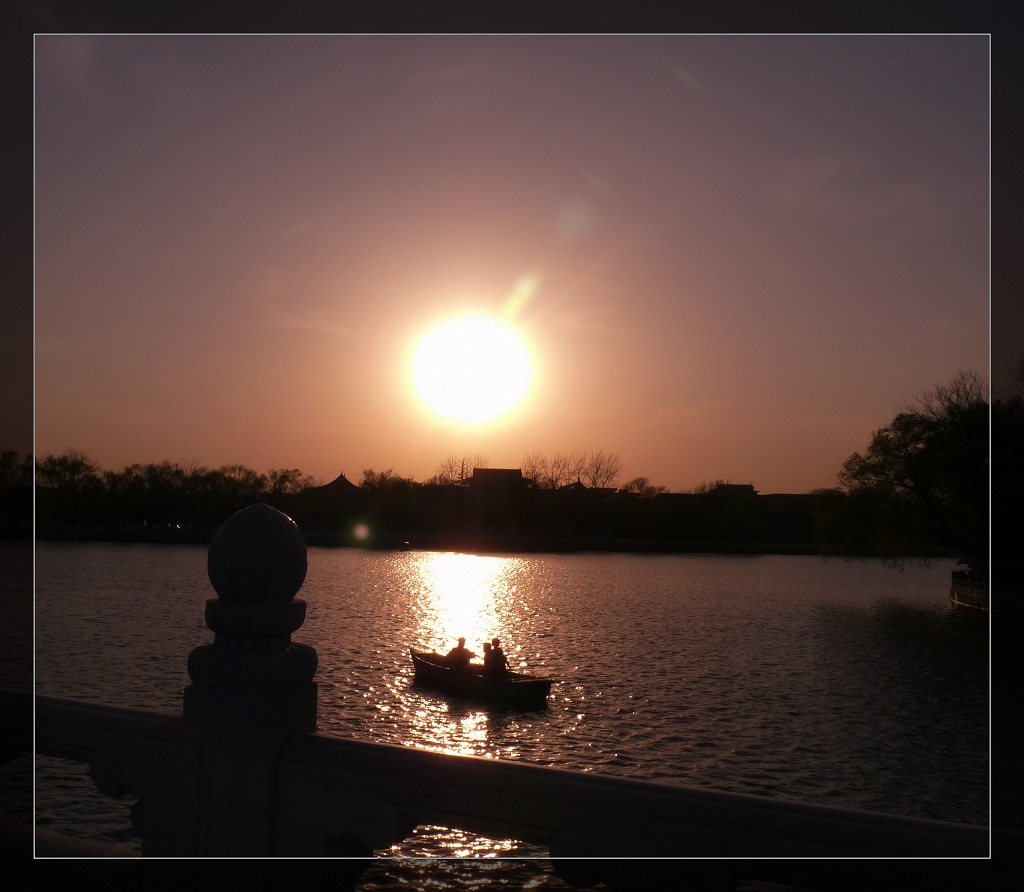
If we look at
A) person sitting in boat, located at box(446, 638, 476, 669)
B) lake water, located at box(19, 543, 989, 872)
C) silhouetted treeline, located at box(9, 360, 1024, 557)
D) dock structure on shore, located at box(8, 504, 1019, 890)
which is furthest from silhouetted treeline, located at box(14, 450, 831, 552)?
dock structure on shore, located at box(8, 504, 1019, 890)

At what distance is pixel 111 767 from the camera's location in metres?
3.34

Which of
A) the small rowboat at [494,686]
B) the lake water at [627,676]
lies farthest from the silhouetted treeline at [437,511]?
the small rowboat at [494,686]

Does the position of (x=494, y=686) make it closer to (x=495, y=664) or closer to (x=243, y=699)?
(x=495, y=664)

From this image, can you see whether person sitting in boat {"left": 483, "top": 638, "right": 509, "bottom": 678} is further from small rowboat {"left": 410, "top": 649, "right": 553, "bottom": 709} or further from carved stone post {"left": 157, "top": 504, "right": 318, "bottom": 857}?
carved stone post {"left": 157, "top": 504, "right": 318, "bottom": 857}

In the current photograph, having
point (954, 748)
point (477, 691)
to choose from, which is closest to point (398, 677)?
point (477, 691)

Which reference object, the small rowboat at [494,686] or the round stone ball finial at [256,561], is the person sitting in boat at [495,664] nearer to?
the small rowboat at [494,686]

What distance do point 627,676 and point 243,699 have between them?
2446 cm

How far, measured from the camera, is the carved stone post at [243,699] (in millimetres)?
3146

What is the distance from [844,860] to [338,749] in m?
1.61

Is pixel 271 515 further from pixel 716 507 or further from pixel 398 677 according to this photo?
pixel 716 507

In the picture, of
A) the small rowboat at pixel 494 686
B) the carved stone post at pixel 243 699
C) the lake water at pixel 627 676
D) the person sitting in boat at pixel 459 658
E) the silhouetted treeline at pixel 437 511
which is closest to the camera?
the carved stone post at pixel 243 699

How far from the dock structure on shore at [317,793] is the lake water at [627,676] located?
25.6 feet

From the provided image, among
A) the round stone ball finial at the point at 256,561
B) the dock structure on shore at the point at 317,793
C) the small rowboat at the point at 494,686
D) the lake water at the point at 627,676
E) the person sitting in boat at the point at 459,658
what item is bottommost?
the lake water at the point at 627,676

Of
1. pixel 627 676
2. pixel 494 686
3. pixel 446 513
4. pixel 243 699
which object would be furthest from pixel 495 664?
pixel 446 513
